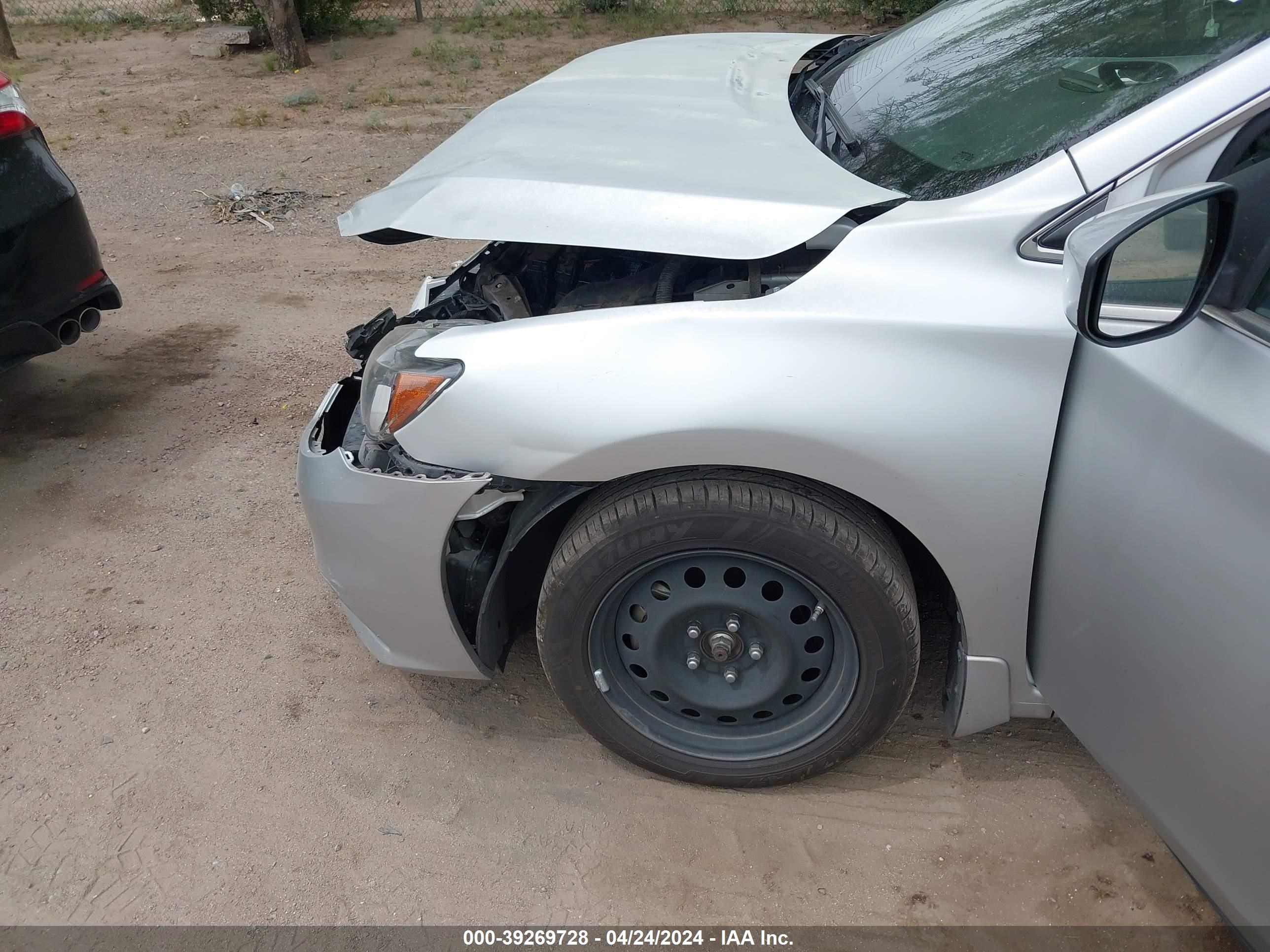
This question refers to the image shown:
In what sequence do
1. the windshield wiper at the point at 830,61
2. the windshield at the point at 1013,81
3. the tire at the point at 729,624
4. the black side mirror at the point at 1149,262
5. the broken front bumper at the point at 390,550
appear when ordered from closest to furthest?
1. the black side mirror at the point at 1149,262
2. the windshield at the point at 1013,81
3. the tire at the point at 729,624
4. the broken front bumper at the point at 390,550
5. the windshield wiper at the point at 830,61

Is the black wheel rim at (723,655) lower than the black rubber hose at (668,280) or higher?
lower

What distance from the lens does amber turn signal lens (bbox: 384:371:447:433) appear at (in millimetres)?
2096

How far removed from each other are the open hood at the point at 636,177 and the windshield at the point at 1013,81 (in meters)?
0.19

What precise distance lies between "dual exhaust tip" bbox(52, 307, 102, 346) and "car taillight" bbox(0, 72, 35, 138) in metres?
0.70

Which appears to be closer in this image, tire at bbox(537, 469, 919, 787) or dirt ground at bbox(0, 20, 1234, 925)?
tire at bbox(537, 469, 919, 787)

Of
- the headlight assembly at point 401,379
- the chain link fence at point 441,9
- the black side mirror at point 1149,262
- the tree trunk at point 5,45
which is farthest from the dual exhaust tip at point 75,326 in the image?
the tree trunk at point 5,45

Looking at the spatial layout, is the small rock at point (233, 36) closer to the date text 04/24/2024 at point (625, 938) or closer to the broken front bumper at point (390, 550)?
the broken front bumper at point (390, 550)

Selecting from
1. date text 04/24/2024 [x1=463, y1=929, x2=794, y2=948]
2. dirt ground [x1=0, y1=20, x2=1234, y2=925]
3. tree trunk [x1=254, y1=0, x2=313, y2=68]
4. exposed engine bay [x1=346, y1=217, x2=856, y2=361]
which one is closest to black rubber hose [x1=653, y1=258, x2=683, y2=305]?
exposed engine bay [x1=346, y1=217, x2=856, y2=361]

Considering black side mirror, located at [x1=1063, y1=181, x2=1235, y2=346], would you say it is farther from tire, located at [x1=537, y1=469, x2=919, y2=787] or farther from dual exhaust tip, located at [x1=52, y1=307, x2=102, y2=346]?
dual exhaust tip, located at [x1=52, y1=307, x2=102, y2=346]

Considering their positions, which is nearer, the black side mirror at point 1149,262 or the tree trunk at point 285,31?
the black side mirror at point 1149,262

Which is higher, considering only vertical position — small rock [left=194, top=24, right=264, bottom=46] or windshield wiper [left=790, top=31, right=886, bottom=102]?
windshield wiper [left=790, top=31, right=886, bottom=102]

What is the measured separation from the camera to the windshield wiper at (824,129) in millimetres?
2451

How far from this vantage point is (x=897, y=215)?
195 centimetres

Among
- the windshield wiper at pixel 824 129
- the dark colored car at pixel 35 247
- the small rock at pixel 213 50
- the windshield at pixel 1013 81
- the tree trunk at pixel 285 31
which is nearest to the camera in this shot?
the windshield at pixel 1013 81
